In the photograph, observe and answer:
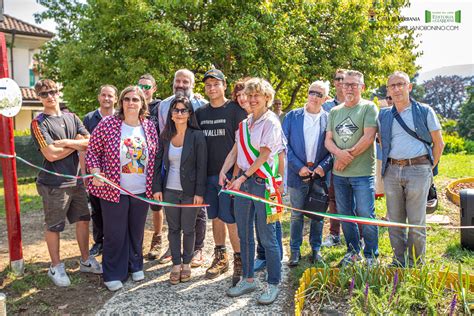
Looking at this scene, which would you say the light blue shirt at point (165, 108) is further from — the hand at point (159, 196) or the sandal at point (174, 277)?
the sandal at point (174, 277)

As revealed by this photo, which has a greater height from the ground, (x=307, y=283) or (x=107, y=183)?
(x=107, y=183)

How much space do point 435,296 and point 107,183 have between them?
3.14 m

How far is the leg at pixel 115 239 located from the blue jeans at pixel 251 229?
1246 millimetres

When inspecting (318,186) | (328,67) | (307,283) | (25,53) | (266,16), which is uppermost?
(25,53)

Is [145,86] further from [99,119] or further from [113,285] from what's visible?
[113,285]

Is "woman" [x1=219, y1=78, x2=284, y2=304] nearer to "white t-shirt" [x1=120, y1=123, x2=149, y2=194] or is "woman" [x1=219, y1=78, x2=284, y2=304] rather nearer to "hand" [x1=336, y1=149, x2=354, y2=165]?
"hand" [x1=336, y1=149, x2=354, y2=165]

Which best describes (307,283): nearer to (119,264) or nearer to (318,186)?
(318,186)

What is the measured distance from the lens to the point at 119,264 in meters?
4.52

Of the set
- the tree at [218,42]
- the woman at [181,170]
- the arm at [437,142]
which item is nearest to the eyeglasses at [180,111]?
the woman at [181,170]

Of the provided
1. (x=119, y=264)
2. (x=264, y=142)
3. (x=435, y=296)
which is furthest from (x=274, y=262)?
→ (x=119, y=264)

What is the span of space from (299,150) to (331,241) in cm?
147

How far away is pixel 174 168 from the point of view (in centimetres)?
437

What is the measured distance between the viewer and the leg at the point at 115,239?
14.4 ft

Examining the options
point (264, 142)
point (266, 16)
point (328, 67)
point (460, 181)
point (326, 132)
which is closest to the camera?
point (264, 142)
